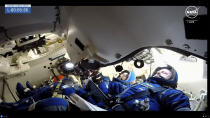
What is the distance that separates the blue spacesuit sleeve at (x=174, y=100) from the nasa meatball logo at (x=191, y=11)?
1176mm

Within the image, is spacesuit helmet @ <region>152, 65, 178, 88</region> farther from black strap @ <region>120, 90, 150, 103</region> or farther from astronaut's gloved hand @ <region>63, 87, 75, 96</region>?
astronaut's gloved hand @ <region>63, 87, 75, 96</region>

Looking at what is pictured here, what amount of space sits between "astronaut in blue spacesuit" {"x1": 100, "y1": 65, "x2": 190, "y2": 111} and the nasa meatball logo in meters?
1.14

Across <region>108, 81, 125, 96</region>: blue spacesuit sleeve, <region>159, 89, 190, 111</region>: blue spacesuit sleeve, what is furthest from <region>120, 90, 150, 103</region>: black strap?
<region>108, 81, 125, 96</region>: blue spacesuit sleeve

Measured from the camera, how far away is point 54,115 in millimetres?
1078

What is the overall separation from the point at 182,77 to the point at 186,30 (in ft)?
6.20

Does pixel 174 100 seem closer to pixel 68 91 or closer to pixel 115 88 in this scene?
pixel 115 88

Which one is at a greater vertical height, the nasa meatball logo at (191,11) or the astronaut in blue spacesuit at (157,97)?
the nasa meatball logo at (191,11)

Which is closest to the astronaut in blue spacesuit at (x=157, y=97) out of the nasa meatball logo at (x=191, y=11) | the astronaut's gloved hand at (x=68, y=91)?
the astronaut's gloved hand at (x=68, y=91)

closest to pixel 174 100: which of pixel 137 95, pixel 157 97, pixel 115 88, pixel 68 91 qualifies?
pixel 157 97

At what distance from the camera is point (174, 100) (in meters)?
1.90

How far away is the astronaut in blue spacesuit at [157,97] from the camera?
1.85m

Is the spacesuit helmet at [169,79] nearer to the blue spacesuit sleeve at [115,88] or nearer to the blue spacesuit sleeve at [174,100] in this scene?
the blue spacesuit sleeve at [174,100]

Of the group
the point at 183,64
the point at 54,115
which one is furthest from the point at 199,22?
the point at 183,64
